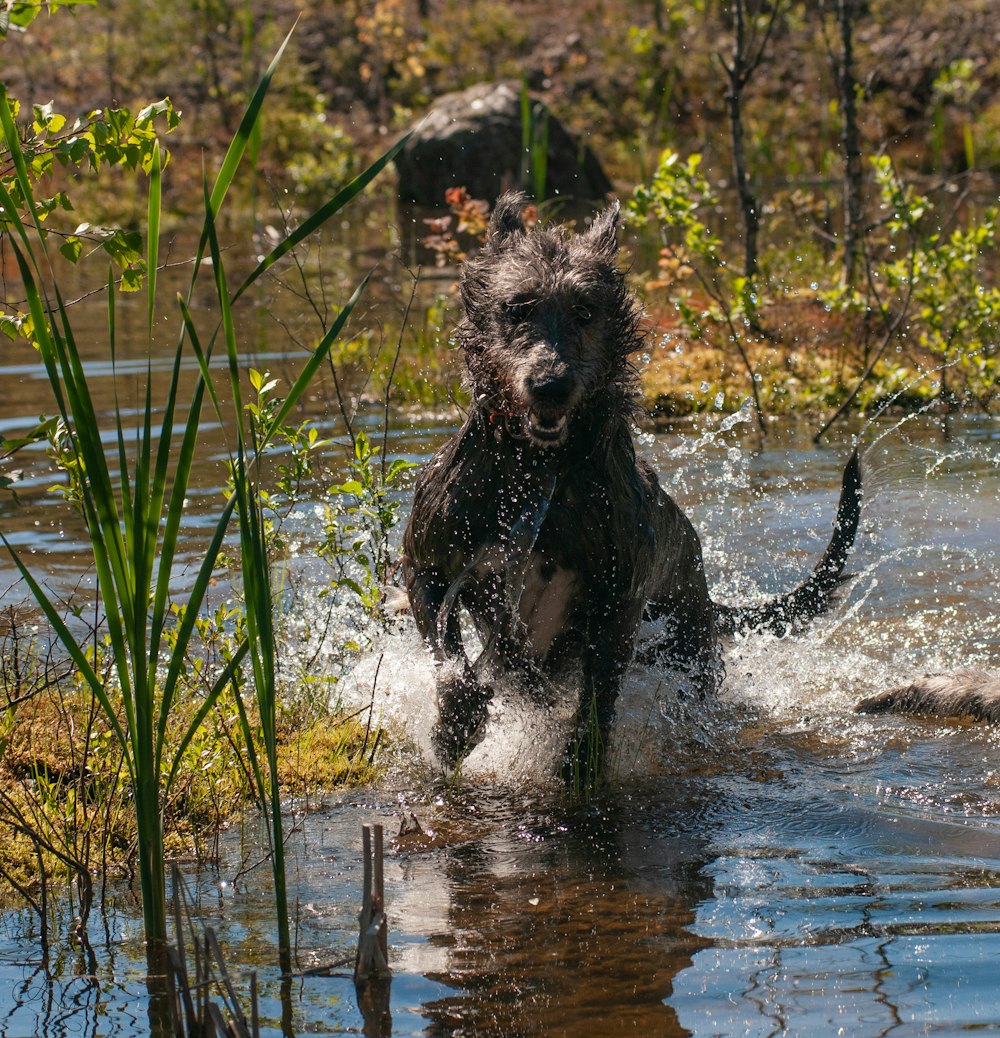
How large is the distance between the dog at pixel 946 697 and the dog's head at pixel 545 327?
1.82 meters

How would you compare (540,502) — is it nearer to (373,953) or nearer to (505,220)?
(505,220)

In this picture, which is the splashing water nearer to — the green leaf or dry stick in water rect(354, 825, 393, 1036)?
dry stick in water rect(354, 825, 393, 1036)

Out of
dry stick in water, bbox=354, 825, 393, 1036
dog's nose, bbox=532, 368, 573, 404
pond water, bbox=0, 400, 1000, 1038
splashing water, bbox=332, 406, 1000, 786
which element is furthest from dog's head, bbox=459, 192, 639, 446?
dry stick in water, bbox=354, 825, 393, 1036

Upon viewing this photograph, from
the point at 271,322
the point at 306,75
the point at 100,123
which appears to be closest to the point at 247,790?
the point at 100,123

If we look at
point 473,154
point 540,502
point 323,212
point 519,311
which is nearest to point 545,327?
point 519,311

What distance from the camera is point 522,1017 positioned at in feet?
10.4

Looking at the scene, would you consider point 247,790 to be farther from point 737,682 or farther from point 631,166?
point 631,166

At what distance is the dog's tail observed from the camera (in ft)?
19.5

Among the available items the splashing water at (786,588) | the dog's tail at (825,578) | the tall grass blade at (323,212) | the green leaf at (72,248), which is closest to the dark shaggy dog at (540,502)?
the splashing water at (786,588)

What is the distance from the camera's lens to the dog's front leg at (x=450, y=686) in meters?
4.96

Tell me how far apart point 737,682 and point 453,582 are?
1841 mm

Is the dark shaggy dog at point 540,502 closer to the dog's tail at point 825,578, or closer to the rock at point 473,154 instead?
the dog's tail at point 825,578

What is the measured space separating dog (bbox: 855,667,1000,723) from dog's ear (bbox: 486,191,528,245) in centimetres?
240

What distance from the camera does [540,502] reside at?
4820 millimetres
